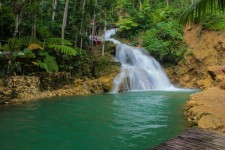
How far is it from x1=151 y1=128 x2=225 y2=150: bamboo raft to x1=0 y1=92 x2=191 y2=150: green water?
8.21 feet

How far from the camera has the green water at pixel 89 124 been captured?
27.1ft

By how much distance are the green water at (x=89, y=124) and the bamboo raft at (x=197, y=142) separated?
2501 millimetres

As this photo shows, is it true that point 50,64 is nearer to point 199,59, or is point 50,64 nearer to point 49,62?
point 49,62

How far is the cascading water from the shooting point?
21.3m

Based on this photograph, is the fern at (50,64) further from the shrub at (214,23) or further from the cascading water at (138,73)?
the shrub at (214,23)

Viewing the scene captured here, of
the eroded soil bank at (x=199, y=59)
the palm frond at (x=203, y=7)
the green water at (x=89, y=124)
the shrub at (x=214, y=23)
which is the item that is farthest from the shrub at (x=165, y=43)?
the palm frond at (x=203, y=7)

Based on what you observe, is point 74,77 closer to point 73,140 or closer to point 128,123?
point 128,123

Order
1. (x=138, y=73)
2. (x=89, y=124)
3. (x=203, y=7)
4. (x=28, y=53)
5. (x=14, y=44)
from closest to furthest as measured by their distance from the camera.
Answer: (x=203, y=7) < (x=89, y=124) < (x=14, y=44) < (x=28, y=53) < (x=138, y=73)

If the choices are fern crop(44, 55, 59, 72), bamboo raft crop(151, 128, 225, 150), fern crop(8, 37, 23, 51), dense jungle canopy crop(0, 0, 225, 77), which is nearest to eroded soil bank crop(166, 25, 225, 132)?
dense jungle canopy crop(0, 0, 225, 77)

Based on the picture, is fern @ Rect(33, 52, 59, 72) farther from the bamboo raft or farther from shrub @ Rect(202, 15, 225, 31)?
shrub @ Rect(202, 15, 225, 31)

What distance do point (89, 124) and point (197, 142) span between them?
18.9ft

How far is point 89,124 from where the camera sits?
34.3 ft

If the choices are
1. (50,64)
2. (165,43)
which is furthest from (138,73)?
(50,64)

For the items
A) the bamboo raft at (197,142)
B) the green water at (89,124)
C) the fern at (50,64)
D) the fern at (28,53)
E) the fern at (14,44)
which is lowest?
the green water at (89,124)
